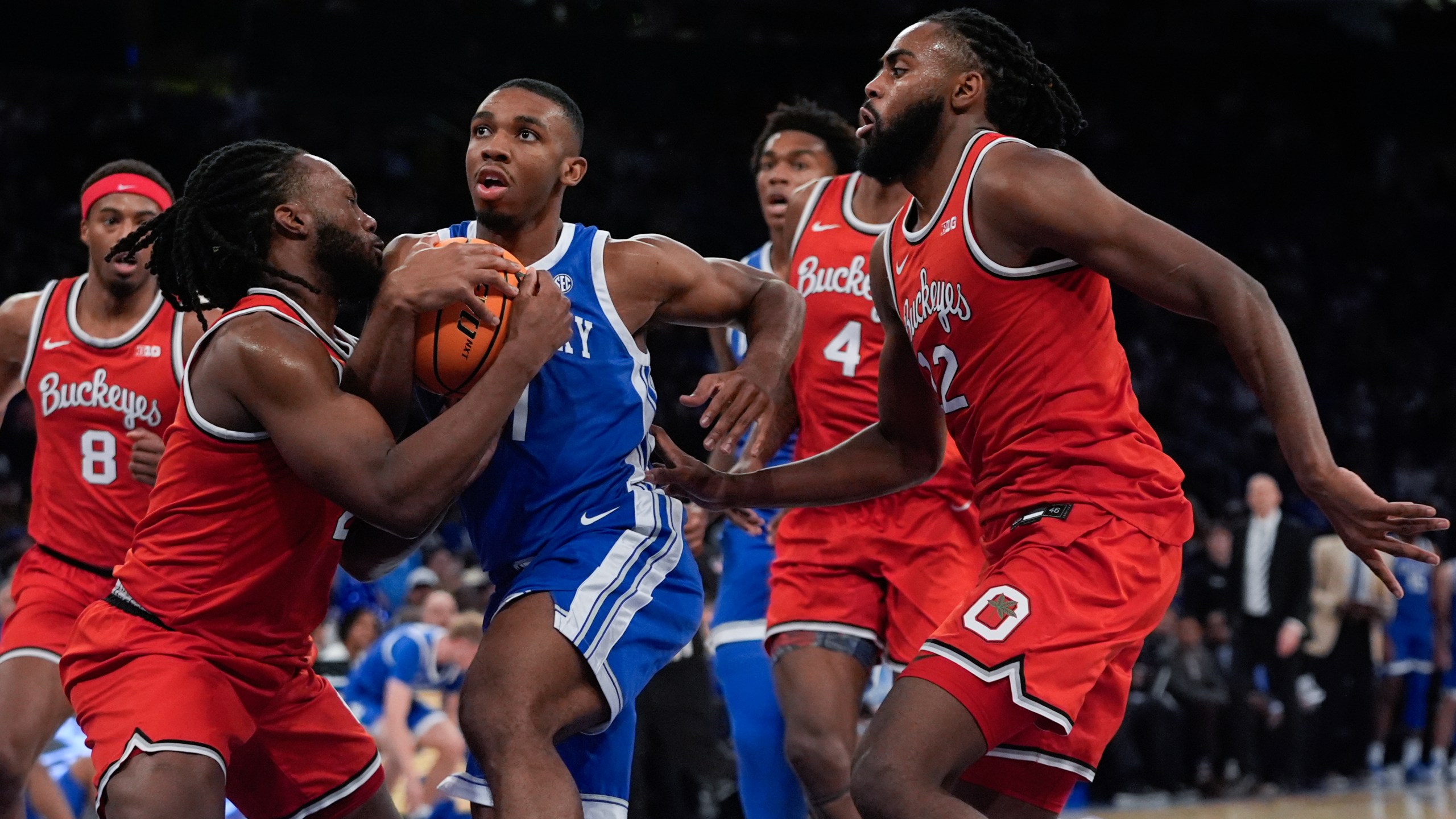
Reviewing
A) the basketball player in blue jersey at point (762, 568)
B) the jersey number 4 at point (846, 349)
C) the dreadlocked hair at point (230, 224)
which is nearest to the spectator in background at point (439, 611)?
the basketball player in blue jersey at point (762, 568)

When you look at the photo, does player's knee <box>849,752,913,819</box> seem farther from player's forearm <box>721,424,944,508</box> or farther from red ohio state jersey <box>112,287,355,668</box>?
red ohio state jersey <box>112,287,355,668</box>

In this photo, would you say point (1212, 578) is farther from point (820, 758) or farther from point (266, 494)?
point (266, 494)

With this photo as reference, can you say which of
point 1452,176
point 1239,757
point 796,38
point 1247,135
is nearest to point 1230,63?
point 1247,135

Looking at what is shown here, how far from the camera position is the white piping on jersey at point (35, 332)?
5227mm

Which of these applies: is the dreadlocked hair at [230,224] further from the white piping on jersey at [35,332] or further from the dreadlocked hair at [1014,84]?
the dreadlocked hair at [1014,84]

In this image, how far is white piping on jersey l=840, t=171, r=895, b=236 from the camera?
5.30m

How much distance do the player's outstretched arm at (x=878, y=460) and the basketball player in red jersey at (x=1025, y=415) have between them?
10 millimetres

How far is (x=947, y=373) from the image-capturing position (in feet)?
12.5

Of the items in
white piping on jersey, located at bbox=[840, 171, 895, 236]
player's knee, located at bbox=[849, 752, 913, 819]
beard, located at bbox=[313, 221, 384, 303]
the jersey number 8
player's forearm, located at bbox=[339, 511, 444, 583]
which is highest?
white piping on jersey, located at bbox=[840, 171, 895, 236]

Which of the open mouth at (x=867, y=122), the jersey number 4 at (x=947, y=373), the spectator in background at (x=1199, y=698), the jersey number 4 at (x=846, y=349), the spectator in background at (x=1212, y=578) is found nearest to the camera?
the jersey number 4 at (x=947, y=373)

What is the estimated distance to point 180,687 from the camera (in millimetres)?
3598

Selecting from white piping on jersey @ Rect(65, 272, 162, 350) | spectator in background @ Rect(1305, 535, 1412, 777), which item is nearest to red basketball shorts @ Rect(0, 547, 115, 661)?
white piping on jersey @ Rect(65, 272, 162, 350)

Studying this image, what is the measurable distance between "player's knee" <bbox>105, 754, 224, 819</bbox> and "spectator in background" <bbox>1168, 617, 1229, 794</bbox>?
30.6 ft

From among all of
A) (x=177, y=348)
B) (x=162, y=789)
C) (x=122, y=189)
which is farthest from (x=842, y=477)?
(x=122, y=189)
